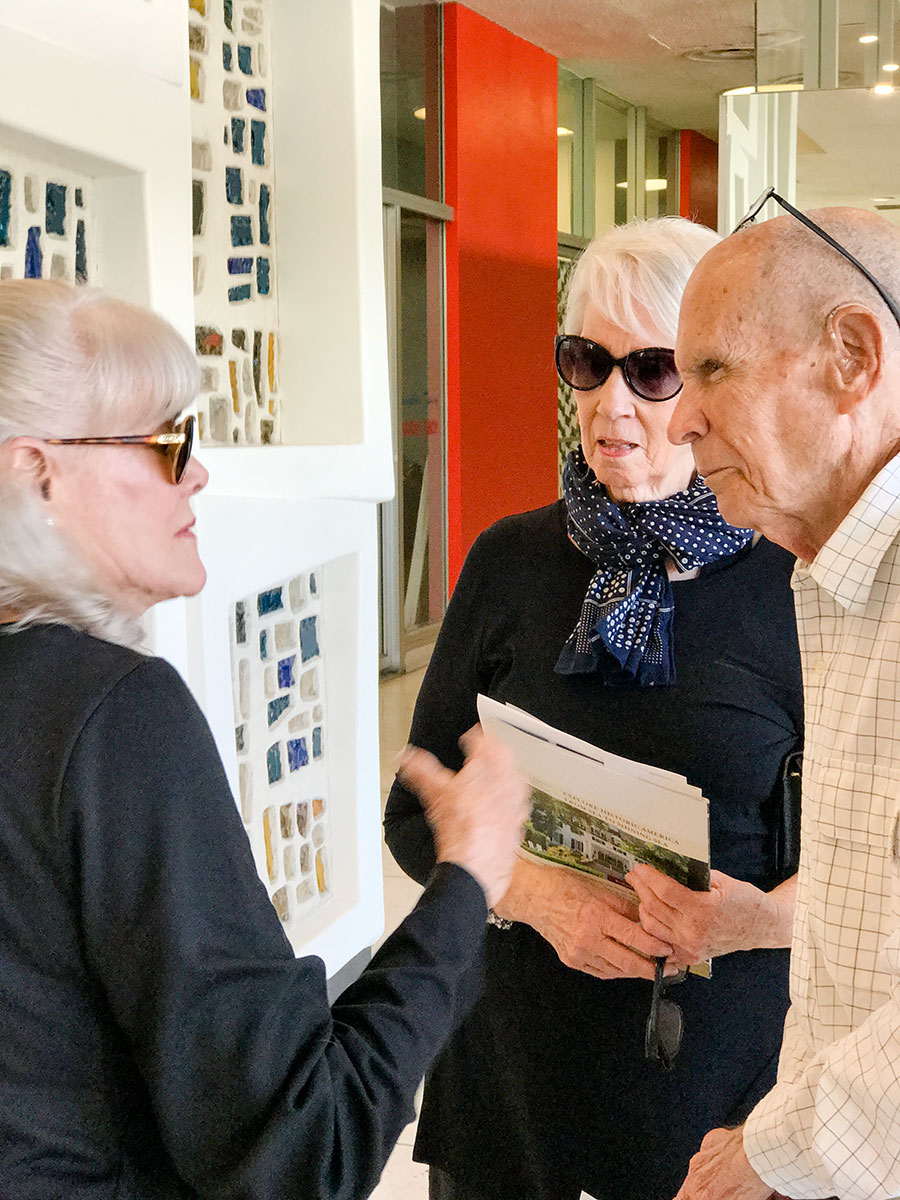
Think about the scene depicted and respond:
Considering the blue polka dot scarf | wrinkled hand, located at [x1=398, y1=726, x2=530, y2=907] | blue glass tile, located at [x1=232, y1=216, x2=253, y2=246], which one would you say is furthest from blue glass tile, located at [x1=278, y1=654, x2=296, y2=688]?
wrinkled hand, located at [x1=398, y1=726, x2=530, y2=907]

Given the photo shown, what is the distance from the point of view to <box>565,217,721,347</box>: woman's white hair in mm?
1779

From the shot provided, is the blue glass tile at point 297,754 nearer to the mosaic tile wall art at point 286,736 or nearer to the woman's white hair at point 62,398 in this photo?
the mosaic tile wall art at point 286,736

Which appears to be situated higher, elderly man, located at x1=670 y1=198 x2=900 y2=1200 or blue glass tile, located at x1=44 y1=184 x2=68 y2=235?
blue glass tile, located at x1=44 y1=184 x2=68 y2=235

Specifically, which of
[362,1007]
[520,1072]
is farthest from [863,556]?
[520,1072]

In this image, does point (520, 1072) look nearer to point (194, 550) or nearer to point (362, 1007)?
point (362, 1007)

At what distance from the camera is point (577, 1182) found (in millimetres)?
1712

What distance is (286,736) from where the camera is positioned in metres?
2.98

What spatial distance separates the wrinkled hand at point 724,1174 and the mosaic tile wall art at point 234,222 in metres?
1.77

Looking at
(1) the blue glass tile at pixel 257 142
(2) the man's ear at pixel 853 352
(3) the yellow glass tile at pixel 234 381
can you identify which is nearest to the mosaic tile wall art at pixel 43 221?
(3) the yellow glass tile at pixel 234 381

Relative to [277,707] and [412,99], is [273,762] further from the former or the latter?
[412,99]

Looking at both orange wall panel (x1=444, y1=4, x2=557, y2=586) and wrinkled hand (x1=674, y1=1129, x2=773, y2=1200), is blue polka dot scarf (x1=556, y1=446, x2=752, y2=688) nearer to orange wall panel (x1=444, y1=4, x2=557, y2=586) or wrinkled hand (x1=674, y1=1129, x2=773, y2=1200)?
wrinkled hand (x1=674, y1=1129, x2=773, y2=1200)

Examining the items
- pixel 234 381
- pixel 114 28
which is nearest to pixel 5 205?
pixel 114 28

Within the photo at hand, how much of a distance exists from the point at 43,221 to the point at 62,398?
1206 millimetres

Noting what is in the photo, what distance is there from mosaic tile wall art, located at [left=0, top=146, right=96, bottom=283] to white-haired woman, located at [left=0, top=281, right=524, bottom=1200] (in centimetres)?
104
